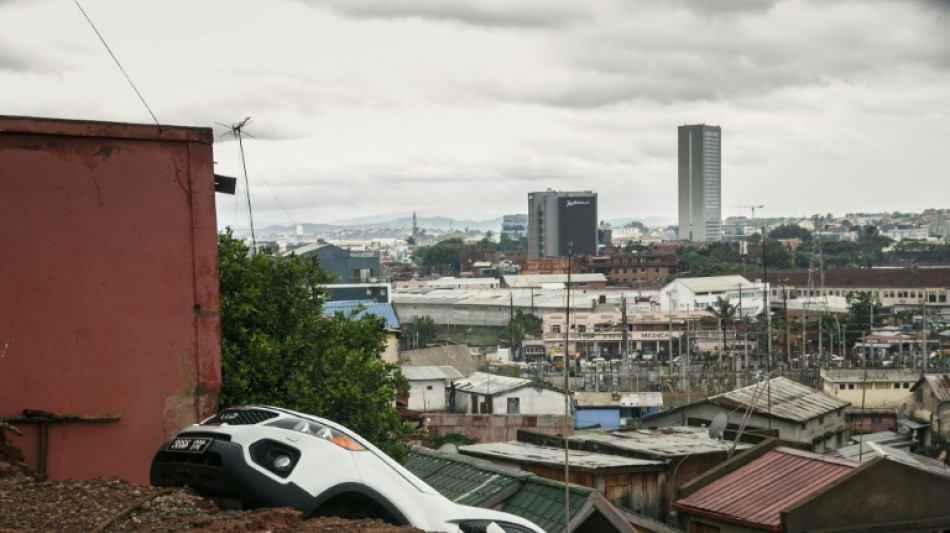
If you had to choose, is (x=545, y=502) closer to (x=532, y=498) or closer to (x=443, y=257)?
(x=532, y=498)

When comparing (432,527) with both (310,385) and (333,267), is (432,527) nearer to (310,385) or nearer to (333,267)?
(310,385)

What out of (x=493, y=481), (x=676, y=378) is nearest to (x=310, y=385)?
(x=493, y=481)

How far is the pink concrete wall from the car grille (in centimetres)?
299

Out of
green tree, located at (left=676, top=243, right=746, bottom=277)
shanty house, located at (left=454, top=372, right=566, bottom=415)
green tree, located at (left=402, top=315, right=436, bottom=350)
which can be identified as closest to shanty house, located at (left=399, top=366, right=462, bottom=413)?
shanty house, located at (left=454, top=372, right=566, bottom=415)

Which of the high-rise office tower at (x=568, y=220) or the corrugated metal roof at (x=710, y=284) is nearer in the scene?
the corrugated metal roof at (x=710, y=284)

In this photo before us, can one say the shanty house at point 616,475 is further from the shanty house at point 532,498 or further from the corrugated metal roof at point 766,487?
the shanty house at point 532,498

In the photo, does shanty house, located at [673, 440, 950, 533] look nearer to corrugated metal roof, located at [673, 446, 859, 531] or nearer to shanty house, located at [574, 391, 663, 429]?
corrugated metal roof, located at [673, 446, 859, 531]

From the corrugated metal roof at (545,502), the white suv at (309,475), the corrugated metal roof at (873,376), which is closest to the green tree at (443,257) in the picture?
the corrugated metal roof at (873,376)

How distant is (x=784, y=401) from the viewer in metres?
19.5

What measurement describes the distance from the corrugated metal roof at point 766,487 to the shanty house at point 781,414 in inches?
235

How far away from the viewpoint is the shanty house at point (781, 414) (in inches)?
Answer: 699

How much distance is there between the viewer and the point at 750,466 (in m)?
10.4

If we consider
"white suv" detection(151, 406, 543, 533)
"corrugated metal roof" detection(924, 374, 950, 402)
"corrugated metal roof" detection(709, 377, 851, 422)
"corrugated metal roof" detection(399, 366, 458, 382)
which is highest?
"white suv" detection(151, 406, 543, 533)

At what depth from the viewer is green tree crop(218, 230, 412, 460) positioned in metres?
11.7
